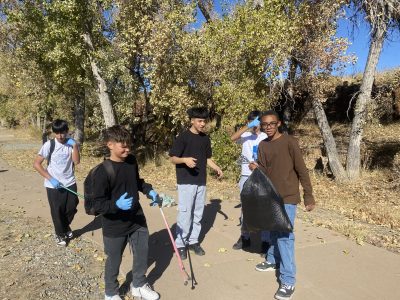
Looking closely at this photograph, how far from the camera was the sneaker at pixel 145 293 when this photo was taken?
13.1ft

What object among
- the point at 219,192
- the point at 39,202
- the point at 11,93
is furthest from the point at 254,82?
the point at 11,93

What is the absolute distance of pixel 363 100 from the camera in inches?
412

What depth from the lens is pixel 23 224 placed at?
7.08m

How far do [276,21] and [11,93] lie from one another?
30527mm

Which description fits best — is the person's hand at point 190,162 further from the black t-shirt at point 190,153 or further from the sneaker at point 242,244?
the sneaker at point 242,244

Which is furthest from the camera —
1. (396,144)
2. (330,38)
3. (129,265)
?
(396,144)

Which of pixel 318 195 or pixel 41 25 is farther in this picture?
pixel 41 25

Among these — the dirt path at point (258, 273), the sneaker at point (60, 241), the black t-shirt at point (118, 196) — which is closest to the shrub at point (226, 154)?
the dirt path at point (258, 273)

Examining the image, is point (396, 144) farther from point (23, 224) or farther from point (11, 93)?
point (11, 93)

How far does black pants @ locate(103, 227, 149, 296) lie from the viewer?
3783 mm

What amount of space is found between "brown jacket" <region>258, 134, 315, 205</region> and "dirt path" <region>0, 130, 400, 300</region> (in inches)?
41.0

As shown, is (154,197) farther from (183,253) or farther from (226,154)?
(226,154)

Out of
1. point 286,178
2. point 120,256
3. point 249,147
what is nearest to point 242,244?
point 249,147

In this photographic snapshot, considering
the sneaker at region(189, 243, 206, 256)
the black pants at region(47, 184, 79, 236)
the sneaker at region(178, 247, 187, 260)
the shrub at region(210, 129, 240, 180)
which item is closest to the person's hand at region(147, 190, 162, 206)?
the sneaker at region(178, 247, 187, 260)
